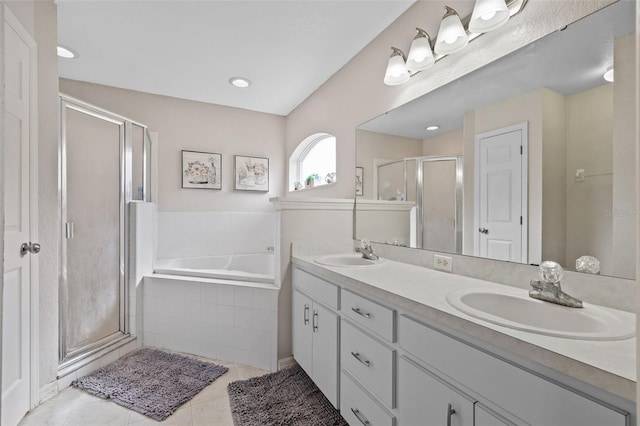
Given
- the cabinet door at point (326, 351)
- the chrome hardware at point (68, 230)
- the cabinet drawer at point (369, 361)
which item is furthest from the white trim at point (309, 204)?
the chrome hardware at point (68, 230)

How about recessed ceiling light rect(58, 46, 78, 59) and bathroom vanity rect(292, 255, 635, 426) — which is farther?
recessed ceiling light rect(58, 46, 78, 59)

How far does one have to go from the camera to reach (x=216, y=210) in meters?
3.48

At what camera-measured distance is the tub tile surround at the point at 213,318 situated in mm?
2100

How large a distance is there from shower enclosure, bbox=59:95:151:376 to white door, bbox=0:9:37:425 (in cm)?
36

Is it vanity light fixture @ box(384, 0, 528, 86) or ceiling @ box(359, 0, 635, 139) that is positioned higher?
vanity light fixture @ box(384, 0, 528, 86)

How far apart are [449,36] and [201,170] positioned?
113 inches

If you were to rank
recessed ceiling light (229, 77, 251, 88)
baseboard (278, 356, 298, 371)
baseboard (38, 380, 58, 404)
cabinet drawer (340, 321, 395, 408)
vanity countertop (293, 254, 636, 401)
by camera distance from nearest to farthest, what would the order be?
vanity countertop (293, 254, 636, 401) → cabinet drawer (340, 321, 395, 408) → baseboard (38, 380, 58, 404) → baseboard (278, 356, 298, 371) → recessed ceiling light (229, 77, 251, 88)

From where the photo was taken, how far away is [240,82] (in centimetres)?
286

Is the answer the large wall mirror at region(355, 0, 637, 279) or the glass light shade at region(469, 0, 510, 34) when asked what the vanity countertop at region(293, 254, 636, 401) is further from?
the glass light shade at region(469, 0, 510, 34)

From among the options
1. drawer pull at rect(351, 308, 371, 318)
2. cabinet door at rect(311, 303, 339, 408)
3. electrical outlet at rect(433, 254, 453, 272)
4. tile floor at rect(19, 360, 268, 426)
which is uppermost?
electrical outlet at rect(433, 254, 453, 272)

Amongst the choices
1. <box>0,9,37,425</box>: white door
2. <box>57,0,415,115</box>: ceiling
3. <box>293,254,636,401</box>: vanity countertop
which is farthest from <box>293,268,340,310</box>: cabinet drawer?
<box>57,0,415,115</box>: ceiling

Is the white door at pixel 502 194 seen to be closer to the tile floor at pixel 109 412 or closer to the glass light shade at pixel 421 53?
the glass light shade at pixel 421 53

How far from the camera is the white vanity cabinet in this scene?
5.01ft

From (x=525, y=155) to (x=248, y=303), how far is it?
1921mm
